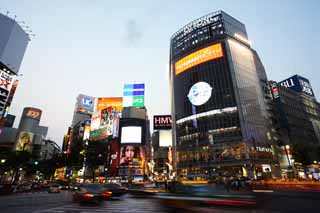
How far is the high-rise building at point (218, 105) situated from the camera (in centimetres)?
5934

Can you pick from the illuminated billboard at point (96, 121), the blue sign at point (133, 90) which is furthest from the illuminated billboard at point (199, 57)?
the illuminated billboard at point (96, 121)

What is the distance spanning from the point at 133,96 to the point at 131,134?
54.9 feet

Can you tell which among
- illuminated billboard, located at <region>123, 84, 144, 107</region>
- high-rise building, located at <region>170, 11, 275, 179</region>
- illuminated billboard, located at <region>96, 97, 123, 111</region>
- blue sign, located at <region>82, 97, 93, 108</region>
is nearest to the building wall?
illuminated billboard, located at <region>123, 84, 144, 107</region>

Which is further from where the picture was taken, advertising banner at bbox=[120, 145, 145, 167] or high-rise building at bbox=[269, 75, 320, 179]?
advertising banner at bbox=[120, 145, 145, 167]

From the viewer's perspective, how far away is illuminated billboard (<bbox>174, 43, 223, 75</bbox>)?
7444cm

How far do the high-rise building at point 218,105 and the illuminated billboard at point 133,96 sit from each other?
46.5 feet

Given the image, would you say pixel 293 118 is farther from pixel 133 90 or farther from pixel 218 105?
pixel 133 90

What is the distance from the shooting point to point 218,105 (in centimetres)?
6862

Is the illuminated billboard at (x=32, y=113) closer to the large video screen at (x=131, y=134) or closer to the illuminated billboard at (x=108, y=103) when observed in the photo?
the illuminated billboard at (x=108, y=103)

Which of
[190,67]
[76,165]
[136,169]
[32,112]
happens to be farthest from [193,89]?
[32,112]

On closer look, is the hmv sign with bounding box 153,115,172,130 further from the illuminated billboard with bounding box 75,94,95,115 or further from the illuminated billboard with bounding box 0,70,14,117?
the illuminated billboard with bounding box 75,94,95,115

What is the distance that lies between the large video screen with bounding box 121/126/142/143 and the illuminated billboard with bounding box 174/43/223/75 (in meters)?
29.7

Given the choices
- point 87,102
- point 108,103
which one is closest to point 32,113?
point 87,102

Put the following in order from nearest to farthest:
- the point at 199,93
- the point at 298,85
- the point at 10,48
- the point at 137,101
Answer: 1. the point at 10,48
2. the point at 199,93
3. the point at 137,101
4. the point at 298,85
